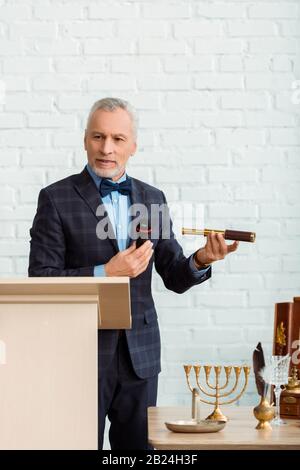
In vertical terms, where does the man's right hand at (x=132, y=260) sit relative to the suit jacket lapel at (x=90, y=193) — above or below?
below

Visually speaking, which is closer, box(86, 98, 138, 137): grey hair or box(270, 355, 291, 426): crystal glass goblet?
box(270, 355, 291, 426): crystal glass goblet

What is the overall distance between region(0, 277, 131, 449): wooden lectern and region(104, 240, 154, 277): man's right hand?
43 cm

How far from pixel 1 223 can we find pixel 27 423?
156 centimetres

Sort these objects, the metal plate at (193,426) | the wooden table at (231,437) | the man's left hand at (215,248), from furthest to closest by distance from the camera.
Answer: the man's left hand at (215,248), the metal plate at (193,426), the wooden table at (231,437)

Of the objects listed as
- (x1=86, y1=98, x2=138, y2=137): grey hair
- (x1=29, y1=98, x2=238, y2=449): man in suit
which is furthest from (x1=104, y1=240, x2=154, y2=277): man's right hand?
(x1=86, y1=98, x2=138, y2=137): grey hair

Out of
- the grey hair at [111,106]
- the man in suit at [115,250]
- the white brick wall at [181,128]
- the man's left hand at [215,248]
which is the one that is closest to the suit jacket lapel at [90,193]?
the man in suit at [115,250]

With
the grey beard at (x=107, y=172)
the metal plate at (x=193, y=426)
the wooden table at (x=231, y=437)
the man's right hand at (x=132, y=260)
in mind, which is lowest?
the wooden table at (x=231, y=437)

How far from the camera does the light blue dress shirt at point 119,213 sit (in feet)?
8.27

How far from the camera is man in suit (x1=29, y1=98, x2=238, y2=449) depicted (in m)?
2.43

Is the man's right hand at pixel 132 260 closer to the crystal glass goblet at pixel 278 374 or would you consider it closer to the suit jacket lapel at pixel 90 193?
the suit jacket lapel at pixel 90 193

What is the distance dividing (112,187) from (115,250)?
191 mm

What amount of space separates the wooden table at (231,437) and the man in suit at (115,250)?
0.21 metres

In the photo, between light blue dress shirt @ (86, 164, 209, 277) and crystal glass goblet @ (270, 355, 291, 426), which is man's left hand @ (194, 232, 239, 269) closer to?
light blue dress shirt @ (86, 164, 209, 277)

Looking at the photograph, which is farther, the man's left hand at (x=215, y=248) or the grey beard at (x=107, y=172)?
the grey beard at (x=107, y=172)
